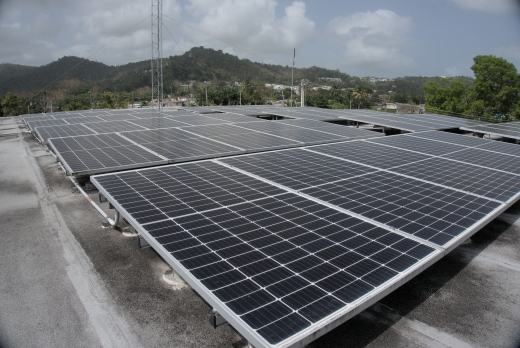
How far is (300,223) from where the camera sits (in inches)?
297

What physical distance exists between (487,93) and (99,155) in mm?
55331

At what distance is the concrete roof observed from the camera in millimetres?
6953

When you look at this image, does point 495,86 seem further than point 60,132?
Yes

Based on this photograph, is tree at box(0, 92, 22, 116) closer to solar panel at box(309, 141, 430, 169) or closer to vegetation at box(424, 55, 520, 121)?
solar panel at box(309, 141, 430, 169)

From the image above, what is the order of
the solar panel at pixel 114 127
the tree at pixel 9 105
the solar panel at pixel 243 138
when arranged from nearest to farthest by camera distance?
1. the solar panel at pixel 243 138
2. the solar panel at pixel 114 127
3. the tree at pixel 9 105

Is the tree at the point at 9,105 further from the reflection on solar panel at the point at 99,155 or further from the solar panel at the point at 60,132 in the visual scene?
the reflection on solar panel at the point at 99,155

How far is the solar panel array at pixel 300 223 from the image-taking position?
5047mm

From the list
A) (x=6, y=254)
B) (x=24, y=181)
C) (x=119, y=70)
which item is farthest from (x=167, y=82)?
(x=6, y=254)

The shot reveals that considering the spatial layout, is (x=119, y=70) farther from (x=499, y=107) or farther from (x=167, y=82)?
(x=499, y=107)

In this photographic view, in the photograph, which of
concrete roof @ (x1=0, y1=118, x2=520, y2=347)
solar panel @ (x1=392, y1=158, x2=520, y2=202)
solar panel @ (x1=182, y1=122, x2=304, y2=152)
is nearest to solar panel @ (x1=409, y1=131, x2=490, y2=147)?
solar panel @ (x1=392, y1=158, x2=520, y2=202)

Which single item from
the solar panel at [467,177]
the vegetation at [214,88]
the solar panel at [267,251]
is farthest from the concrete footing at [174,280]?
the vegetation at [214,88]

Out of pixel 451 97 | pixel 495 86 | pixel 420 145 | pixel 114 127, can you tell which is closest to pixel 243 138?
pixel 420 145

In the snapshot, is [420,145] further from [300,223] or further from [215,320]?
[215,320]

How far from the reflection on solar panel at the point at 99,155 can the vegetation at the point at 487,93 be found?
161ft
